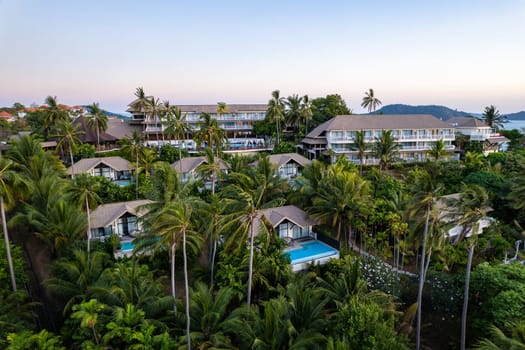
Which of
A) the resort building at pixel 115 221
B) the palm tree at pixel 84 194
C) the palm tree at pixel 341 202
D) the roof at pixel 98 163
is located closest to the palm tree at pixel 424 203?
the palm tree at pixel 341 202

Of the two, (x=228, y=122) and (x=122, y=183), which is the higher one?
(x=228, y=122)

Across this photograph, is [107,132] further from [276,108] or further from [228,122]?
[276,108]

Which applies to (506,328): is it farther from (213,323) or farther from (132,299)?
(132,299)

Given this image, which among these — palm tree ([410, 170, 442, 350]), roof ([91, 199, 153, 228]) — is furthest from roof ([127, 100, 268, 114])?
palm tree ([410, 170, 442, 350])

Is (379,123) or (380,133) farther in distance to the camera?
(379,123)

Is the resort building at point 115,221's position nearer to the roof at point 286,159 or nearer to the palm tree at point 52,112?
the roof at point 286,159

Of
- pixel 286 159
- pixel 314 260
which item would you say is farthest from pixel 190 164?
pixel 314 260

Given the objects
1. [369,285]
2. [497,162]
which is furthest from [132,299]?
[497,162]
